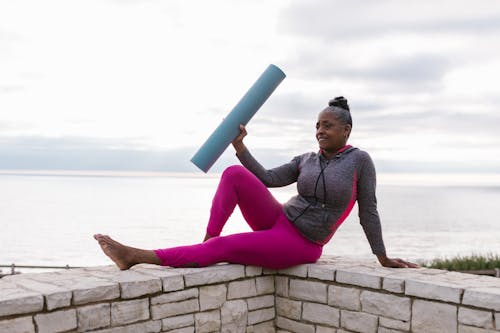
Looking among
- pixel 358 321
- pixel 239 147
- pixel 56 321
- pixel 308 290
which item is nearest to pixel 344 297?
pixel 358 321

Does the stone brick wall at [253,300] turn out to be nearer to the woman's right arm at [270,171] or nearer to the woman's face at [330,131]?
the woman's right arm at [270,171]

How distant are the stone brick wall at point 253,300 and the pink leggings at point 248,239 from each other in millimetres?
93

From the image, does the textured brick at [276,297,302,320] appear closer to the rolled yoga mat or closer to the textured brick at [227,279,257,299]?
the textured brick at [227,279,257,299]

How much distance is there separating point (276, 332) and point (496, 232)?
116875mm

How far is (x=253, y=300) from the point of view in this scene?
3.93 meters

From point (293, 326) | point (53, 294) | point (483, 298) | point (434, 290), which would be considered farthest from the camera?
point (293, 326)

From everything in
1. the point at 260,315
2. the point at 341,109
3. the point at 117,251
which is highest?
the point at 341,109

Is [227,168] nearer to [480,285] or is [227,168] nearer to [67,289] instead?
[67,289]

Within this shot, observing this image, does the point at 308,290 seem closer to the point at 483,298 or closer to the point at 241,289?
Result: the point at 241,289

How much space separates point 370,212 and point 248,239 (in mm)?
890

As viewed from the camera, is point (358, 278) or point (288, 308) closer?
point (358, 278)

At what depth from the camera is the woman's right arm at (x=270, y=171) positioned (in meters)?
4.05

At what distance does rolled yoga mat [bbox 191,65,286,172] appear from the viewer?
3867 millimetres

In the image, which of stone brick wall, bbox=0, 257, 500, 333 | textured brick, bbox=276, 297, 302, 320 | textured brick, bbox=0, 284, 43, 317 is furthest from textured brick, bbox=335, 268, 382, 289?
textured brick, bbox=0, 284, 43, 317
